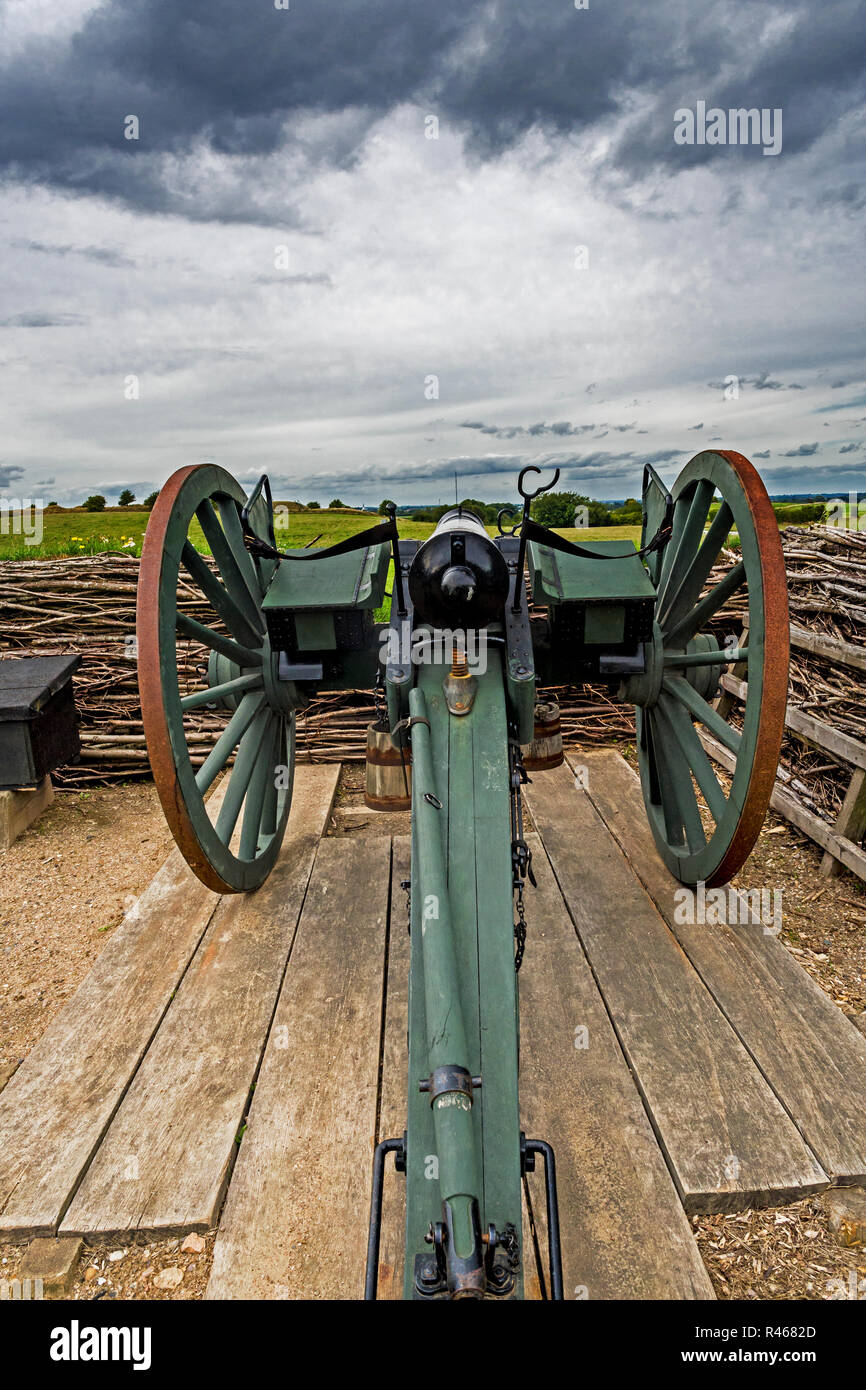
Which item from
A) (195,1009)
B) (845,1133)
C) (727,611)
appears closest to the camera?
(845,1133)

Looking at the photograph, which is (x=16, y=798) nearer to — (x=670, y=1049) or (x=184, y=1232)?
(x=184, y=1232)

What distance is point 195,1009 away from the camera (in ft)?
9.94

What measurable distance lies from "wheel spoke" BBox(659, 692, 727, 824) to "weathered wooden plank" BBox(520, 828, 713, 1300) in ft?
2.52

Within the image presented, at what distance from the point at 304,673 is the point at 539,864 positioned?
56.7 inches

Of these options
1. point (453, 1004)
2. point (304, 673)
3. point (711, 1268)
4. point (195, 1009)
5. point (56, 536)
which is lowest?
point (711, 1268)

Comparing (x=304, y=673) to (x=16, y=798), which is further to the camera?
(x=16, y=798)

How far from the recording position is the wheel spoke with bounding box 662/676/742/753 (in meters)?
2.97

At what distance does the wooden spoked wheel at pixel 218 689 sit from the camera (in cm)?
248

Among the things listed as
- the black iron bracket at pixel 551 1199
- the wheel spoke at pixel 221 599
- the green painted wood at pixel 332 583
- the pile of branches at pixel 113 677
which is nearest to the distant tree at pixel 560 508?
the green painted wood at pixel 332 583

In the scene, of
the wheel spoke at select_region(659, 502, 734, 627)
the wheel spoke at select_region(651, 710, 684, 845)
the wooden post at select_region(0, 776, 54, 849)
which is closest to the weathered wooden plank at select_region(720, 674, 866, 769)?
the wheel spoke at select_region(651, 710, 684, 845)

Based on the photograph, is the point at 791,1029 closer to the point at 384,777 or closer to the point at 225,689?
the point at 225,689

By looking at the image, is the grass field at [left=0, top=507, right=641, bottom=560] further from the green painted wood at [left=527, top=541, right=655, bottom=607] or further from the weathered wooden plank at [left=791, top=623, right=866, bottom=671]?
the green painted wood at [left=527, top=541, right=655, bottom=607]

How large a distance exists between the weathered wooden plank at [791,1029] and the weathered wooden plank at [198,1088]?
158cm
